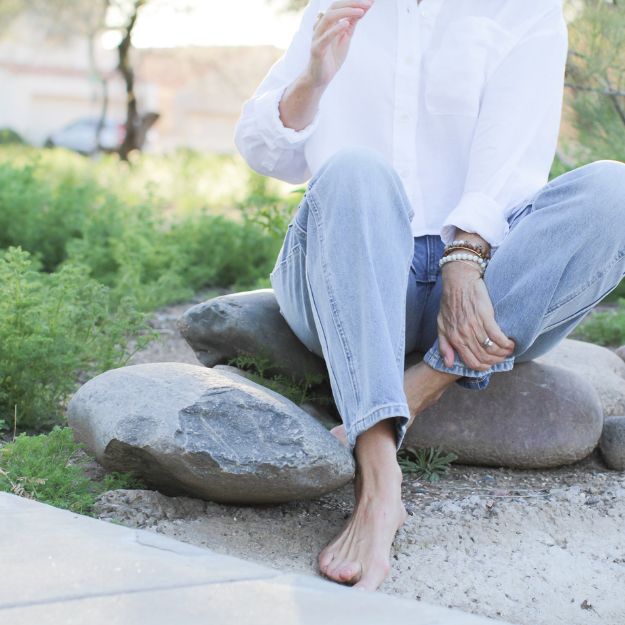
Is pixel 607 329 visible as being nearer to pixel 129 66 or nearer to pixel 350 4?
pixel 350 4

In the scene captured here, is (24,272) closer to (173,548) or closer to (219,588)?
(173,548)

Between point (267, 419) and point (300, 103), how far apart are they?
77cm

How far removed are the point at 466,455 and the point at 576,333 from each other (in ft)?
5.00

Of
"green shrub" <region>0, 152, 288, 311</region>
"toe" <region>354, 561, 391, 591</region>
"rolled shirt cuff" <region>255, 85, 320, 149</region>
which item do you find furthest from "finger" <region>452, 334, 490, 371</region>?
"green shrub" <region>0, 152, 288, 311</region>

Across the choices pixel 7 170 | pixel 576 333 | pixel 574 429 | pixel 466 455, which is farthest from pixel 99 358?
pixel 7 170

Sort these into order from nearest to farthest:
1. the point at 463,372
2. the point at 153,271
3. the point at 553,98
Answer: the point at 463,372, the point at 553,98, the point at 153,271

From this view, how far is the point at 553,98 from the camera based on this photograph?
7.79ft

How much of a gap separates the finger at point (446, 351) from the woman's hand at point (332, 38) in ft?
2.15

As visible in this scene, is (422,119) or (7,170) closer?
(422,119)

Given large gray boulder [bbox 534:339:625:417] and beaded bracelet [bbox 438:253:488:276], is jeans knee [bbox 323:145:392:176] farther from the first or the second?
large gray boulder [bbox 534:339:625:417]

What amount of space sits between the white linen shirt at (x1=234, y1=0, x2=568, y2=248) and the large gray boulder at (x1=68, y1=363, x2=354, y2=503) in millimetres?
633

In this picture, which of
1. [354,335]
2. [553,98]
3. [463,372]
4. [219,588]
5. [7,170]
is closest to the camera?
[219,588]

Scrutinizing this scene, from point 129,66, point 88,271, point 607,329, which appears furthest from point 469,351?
point 129,66

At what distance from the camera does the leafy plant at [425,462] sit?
8.05 ft
